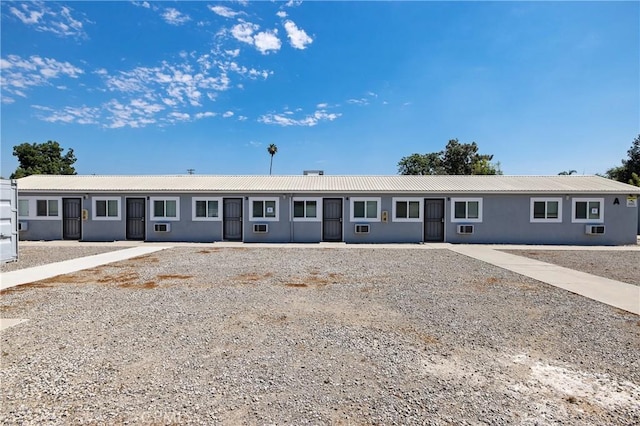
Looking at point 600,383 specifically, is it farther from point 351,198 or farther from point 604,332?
point 351,198

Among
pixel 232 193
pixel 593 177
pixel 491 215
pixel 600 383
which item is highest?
pixel 593 177

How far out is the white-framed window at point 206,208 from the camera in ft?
50.3

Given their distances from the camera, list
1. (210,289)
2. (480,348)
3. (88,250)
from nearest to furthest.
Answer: (480,348)
(210,289)
(88,250)

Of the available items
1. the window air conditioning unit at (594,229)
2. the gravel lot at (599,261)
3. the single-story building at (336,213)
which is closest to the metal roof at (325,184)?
the single-story building at (336,213)

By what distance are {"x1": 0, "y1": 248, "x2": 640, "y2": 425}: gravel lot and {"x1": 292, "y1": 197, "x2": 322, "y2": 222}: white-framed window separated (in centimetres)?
799

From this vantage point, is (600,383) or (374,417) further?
(600,383)

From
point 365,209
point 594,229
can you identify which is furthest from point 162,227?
point 594,229

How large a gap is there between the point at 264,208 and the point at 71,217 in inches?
372

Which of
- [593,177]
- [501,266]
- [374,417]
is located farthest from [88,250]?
[593,177]

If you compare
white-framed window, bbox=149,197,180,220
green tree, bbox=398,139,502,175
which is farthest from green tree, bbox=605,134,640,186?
white-framed window, bbox=149,197,180,220

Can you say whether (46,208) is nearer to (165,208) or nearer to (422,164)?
(165,208)

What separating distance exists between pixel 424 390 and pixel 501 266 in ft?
25.6

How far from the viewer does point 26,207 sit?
15484mm

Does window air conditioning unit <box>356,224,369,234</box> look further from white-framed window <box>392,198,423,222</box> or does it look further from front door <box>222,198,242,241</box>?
front door <box>222,198,242,241</box>
